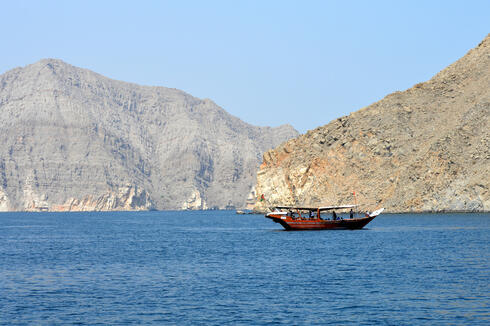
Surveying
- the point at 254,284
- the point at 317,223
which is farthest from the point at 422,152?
the point at 254,284

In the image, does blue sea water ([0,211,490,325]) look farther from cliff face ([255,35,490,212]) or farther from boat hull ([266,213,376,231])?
cliff face ([255,35,490,212])

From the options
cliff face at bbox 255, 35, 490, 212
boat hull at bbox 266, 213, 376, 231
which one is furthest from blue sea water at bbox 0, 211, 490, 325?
cliff face at bbox 255, 35, 490, 212

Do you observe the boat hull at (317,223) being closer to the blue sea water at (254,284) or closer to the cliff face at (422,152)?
the blue sea water at (254,284)

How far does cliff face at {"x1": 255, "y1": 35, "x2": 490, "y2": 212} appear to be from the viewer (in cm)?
15838

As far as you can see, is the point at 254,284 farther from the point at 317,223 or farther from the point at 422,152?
the point at 422,152

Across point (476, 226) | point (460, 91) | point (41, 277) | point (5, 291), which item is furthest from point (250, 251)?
point (460, 91)

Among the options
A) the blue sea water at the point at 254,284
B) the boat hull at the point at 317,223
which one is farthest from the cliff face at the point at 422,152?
the blue sea water at the point at 254,284

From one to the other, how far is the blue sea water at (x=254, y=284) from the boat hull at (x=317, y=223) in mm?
29883

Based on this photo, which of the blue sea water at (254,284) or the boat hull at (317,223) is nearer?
the blue sea water at (254,284)

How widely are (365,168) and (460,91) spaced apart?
32151mm

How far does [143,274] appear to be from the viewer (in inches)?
2293

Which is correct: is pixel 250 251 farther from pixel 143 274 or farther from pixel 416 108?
pixel 416 108

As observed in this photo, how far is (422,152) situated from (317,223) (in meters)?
65.4

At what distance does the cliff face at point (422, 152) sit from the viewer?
520 feet
